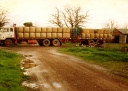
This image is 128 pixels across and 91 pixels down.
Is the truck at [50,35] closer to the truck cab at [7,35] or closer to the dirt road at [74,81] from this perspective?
the truck cab at [7,35]

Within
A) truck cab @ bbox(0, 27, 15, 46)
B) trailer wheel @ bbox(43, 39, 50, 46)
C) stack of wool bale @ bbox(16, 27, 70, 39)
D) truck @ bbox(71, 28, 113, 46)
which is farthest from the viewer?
truck @ bbox(71, 28, 113, 46)

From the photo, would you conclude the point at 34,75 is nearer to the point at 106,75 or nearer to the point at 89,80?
the point at 89,80

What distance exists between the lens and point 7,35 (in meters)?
36.8

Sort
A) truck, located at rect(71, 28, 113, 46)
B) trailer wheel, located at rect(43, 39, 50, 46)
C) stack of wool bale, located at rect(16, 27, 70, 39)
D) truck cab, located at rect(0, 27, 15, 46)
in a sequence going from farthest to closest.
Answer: truck, located at rect(71, 28, 113, 46) → trailer wheel, located at rect(43, 39, 50, 46) → stack of wool bale, located at rect(16, 27, 70, 39) → truck cab, located at rect(0, 27, 15, 46)

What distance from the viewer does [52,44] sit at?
3953 cm

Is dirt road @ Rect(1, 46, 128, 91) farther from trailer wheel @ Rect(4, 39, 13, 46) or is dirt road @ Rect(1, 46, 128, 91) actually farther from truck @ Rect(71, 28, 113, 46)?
truck @ Rect(71, 28, 113, 46)

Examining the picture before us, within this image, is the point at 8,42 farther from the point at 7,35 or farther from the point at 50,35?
the point at 50,35

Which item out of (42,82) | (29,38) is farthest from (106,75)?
(29,38)

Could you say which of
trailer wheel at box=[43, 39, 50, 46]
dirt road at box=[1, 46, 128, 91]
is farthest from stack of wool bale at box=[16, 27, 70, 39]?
dirt road at box=[1, 46, 128, 91]

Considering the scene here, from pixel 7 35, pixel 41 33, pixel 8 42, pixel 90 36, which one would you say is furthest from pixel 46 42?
pixel 90 36

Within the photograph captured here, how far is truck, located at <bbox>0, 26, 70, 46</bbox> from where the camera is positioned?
36938 millimetres

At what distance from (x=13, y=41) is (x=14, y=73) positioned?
25.0 metres

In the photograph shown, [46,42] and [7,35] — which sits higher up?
[7,35]

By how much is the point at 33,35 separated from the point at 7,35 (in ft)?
13.8
